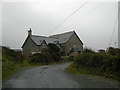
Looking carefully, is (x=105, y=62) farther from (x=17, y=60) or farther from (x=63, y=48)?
(x=63, y=48)

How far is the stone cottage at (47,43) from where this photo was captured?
45.4m

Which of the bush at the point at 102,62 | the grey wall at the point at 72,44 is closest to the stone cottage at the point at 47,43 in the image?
the grey wall at the point at 72,44

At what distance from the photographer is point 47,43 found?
46969 mm

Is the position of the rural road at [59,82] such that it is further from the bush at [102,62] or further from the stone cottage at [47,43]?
the stone cottage at [47,43]

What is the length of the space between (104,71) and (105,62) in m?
0.88

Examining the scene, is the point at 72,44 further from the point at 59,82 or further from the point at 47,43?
the point at 59,82

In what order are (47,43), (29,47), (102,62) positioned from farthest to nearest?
(29,47) → (47,43) → (102,62)

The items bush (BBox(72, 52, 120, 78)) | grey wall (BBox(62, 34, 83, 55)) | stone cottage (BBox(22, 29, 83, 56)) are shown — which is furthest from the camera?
grey wall (BBox(62, 34, 83, 55))

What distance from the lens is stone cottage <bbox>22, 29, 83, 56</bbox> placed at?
45.4 metres

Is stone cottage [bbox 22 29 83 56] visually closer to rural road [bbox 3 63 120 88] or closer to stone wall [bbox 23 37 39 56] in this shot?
stone wall [bbox 23 37 39 56]

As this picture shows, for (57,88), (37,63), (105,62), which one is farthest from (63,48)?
(57,88)

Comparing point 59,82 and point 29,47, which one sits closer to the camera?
point 59,82

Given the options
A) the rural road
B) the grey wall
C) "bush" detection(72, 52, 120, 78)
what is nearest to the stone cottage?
the grey wall

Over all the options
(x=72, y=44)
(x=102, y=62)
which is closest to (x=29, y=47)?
(x=72, y=44)
